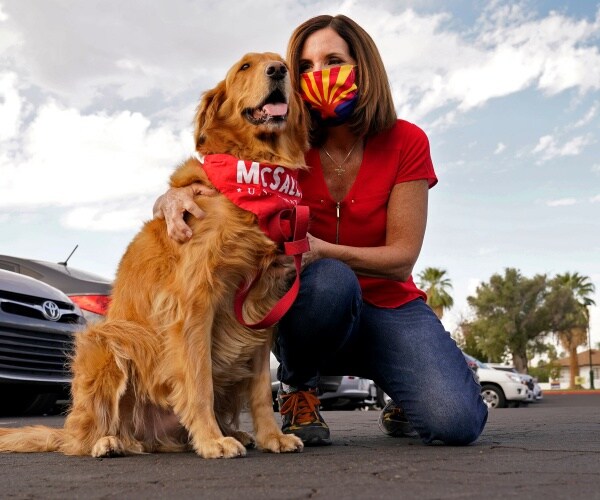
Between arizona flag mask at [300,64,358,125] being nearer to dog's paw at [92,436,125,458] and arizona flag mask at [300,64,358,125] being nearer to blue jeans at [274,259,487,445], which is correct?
blue jeans at [274,259,487,445]

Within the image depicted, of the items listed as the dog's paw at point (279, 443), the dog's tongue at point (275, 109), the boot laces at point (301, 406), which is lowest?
the dog's paw at point (279, 443)

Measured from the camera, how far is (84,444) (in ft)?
11.7

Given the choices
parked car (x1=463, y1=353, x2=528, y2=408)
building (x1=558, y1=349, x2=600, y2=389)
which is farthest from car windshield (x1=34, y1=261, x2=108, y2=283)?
building (x1=558, y1=349, x2=600, y2=389)

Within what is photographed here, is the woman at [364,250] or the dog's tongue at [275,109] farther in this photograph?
the woman at [364,250]

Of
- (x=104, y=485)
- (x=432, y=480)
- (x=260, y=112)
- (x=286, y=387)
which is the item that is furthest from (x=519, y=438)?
(x=104, y=485)

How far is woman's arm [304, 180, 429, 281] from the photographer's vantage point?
13.8ft

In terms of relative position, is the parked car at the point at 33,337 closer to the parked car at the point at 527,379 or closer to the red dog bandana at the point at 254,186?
the red dog bandana at the point at 254,186

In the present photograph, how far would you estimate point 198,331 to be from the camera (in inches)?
135

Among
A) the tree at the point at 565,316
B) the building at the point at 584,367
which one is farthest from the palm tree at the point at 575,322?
the building at the point at 584,367

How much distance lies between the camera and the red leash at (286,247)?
364 cm

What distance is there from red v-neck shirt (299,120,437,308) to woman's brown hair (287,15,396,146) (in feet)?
0.37

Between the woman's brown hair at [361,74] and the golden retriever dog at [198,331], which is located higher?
the woman's brown hair at [361,74]

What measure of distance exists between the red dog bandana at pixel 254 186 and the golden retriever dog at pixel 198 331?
33 mm

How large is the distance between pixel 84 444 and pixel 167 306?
77 centimetres
